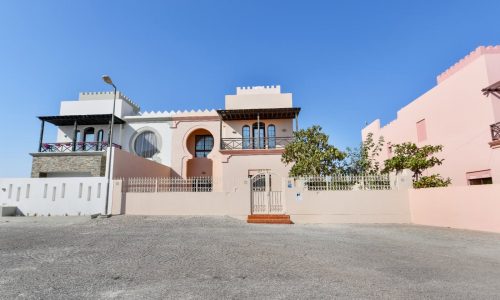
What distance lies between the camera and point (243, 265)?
4758 millimetres

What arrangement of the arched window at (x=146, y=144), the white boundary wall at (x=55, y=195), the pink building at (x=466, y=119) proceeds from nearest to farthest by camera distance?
the pink building at (x=466, y=119), the white boundary wall at (x=55, y=195), the arched window at (x=146, y=144)

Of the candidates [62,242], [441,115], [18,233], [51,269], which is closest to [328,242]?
[51,269]

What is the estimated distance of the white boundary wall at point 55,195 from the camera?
1274 centimetres

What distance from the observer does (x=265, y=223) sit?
11.2 m

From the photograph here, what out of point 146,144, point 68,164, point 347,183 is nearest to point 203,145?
point 146,144

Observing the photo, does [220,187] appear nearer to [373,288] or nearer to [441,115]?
[441,115]

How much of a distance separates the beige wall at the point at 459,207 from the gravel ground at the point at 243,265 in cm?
122

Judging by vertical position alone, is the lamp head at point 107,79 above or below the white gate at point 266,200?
above

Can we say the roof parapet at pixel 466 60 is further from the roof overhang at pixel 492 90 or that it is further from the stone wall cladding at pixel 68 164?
the stone wall cladding at pixel 68 164

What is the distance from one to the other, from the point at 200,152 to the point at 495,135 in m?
16.3

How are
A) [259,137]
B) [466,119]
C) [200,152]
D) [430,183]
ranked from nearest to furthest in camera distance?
[430,183]
[466,119]
[259,137]
[200,152]

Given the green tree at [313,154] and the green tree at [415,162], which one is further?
the green tree at [313,154]

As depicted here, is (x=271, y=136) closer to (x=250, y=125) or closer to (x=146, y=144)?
(x=250, y=125)

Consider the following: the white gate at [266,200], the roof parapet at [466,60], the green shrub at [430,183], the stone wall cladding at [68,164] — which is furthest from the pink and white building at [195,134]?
the roof parapet at [466,60]
